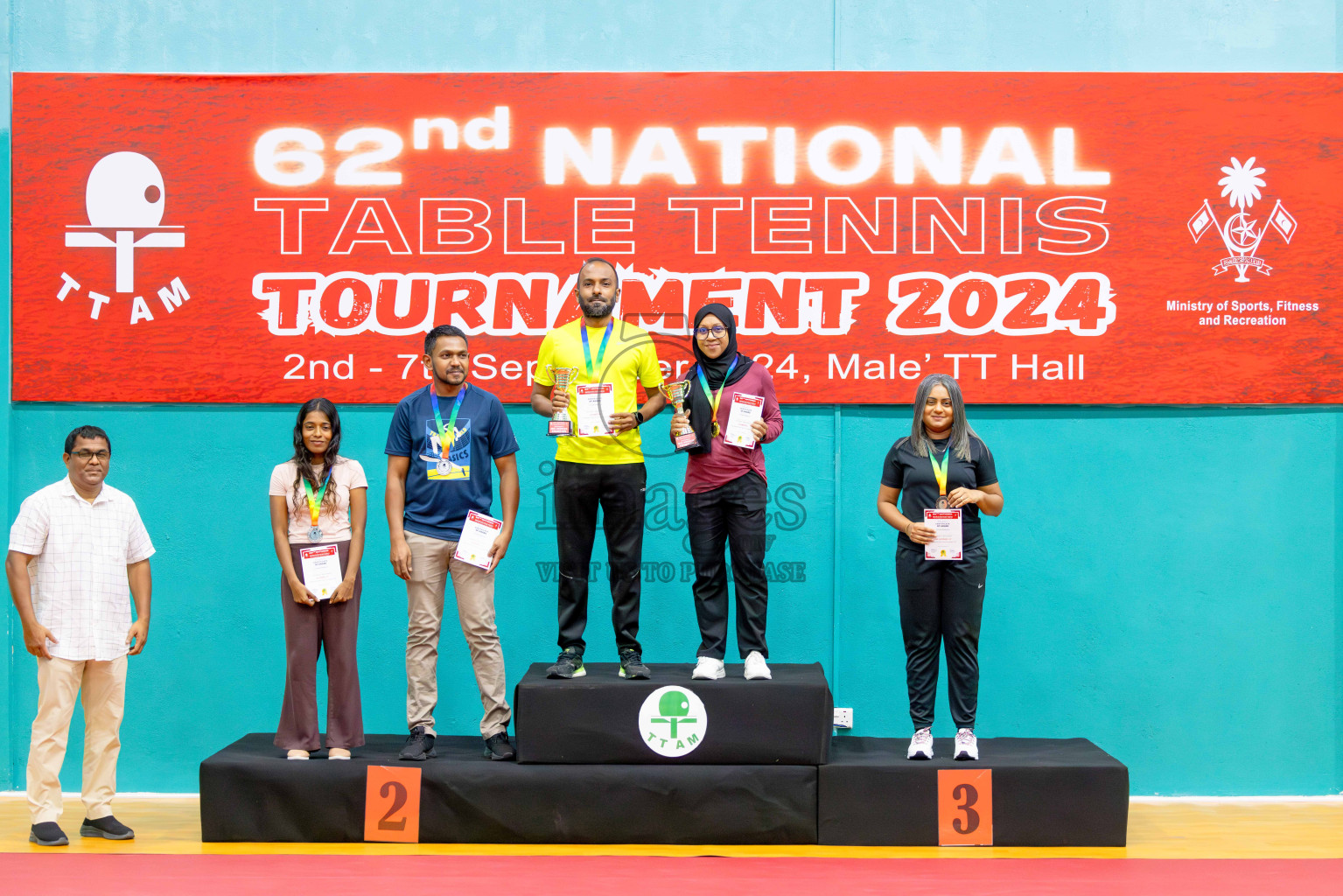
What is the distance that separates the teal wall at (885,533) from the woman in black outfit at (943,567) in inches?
27.9

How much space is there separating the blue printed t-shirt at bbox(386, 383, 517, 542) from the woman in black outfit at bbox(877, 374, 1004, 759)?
153 cm

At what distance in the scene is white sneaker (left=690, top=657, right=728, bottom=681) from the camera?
13.1 ft

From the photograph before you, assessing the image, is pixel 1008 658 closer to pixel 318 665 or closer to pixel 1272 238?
pixel 1272 238

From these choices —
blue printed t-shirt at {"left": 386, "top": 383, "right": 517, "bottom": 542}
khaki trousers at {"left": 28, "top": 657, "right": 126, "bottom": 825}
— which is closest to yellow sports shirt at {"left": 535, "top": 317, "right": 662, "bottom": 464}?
blue printed t-shirt at {"left": 386, "top": 383, "right": 517, "bottom": 542}

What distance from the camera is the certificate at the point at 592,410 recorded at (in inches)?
155

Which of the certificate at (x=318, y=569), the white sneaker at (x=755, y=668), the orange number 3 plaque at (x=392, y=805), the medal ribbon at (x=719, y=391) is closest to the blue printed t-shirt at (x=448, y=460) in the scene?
the certificate at (x=318, y=569)

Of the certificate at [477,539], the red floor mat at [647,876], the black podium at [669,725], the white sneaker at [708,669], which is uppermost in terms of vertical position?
the certificate at [477,539]

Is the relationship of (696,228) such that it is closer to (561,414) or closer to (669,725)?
(561,414)

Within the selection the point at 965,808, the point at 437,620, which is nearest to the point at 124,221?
the point at 437,620

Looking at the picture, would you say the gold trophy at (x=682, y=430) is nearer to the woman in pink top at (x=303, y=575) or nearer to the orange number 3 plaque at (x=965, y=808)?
the woman in pink top at (x=303, y=575)

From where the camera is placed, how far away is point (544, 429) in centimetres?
484

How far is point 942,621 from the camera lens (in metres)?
4.10

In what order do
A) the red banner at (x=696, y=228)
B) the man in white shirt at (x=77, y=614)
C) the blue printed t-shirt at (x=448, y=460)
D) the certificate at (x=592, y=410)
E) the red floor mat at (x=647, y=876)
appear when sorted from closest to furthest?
the red floor mat at (x=647, y=876), the man in white shirt at (x=77, y=614), the certificate at (x=592, y=410), the blue printed t-shirt at (x=448, y=460), the red banner at (x=696, y=228)

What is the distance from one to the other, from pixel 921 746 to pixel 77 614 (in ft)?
9.99
